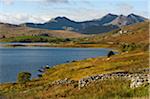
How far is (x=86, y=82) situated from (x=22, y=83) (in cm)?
3655

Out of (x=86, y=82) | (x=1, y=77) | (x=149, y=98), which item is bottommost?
(x=1, y=77)

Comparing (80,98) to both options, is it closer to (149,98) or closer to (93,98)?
(93,98)

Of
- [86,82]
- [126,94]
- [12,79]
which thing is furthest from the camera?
[12,79]

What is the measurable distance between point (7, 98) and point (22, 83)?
53823mm

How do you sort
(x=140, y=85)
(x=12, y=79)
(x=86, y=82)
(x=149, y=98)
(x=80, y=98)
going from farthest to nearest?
(x=12, y=79)
(x=86, y=82)
(x=140, y=85)
(x=80, y=98)
(x=149, y=98)

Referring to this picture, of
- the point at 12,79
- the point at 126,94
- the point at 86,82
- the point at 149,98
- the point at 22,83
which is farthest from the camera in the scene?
the point at 12,79

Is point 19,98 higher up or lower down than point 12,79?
higher up

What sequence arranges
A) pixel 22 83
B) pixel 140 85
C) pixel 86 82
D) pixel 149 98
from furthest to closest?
pixel 22 83 → pixel 86 82 → pixel 140 85 → pixel 149 98

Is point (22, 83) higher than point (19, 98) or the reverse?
the reverse

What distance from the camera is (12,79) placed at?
8950 cm

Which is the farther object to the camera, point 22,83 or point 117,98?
point 22,83

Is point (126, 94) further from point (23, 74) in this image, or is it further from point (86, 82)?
point (23, 74)

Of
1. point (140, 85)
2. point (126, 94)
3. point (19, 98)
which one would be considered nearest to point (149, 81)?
point (140, 85)

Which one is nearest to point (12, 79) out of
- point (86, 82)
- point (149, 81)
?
point (86, 82)
